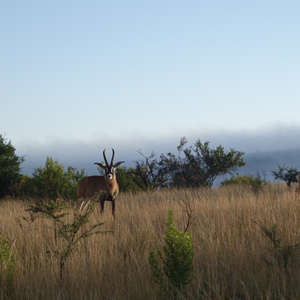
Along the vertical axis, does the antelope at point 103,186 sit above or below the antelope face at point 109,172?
below

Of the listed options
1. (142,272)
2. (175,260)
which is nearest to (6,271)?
(142,272)

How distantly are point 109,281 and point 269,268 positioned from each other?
192 centimetres

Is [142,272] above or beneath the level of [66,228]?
beneath

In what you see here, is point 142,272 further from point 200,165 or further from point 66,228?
point 200,165

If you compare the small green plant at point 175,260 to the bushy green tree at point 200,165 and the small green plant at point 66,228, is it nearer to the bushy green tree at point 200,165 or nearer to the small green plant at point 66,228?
the small green plant at point 66,228

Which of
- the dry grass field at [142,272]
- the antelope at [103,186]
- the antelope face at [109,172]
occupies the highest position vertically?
the antelope face at [109,172]

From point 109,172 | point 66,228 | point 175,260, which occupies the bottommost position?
point 175,260

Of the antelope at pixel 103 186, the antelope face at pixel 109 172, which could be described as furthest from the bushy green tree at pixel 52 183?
the antelope face at pixel 109 172

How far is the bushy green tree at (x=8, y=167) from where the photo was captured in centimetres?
1747

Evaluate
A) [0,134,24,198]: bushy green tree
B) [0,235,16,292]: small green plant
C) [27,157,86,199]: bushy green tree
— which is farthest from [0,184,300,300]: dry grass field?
[0,134,24,198]: bushy green tree

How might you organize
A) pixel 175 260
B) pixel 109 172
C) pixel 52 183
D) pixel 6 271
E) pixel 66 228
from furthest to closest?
pixel 52 183, pixel 109 172, pixel 66 228, pixel 6 271, pixel 175 260

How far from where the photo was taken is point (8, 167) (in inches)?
693

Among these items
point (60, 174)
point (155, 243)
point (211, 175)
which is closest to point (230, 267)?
point (155, 243)

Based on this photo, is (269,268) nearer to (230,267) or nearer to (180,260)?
(230,267)
